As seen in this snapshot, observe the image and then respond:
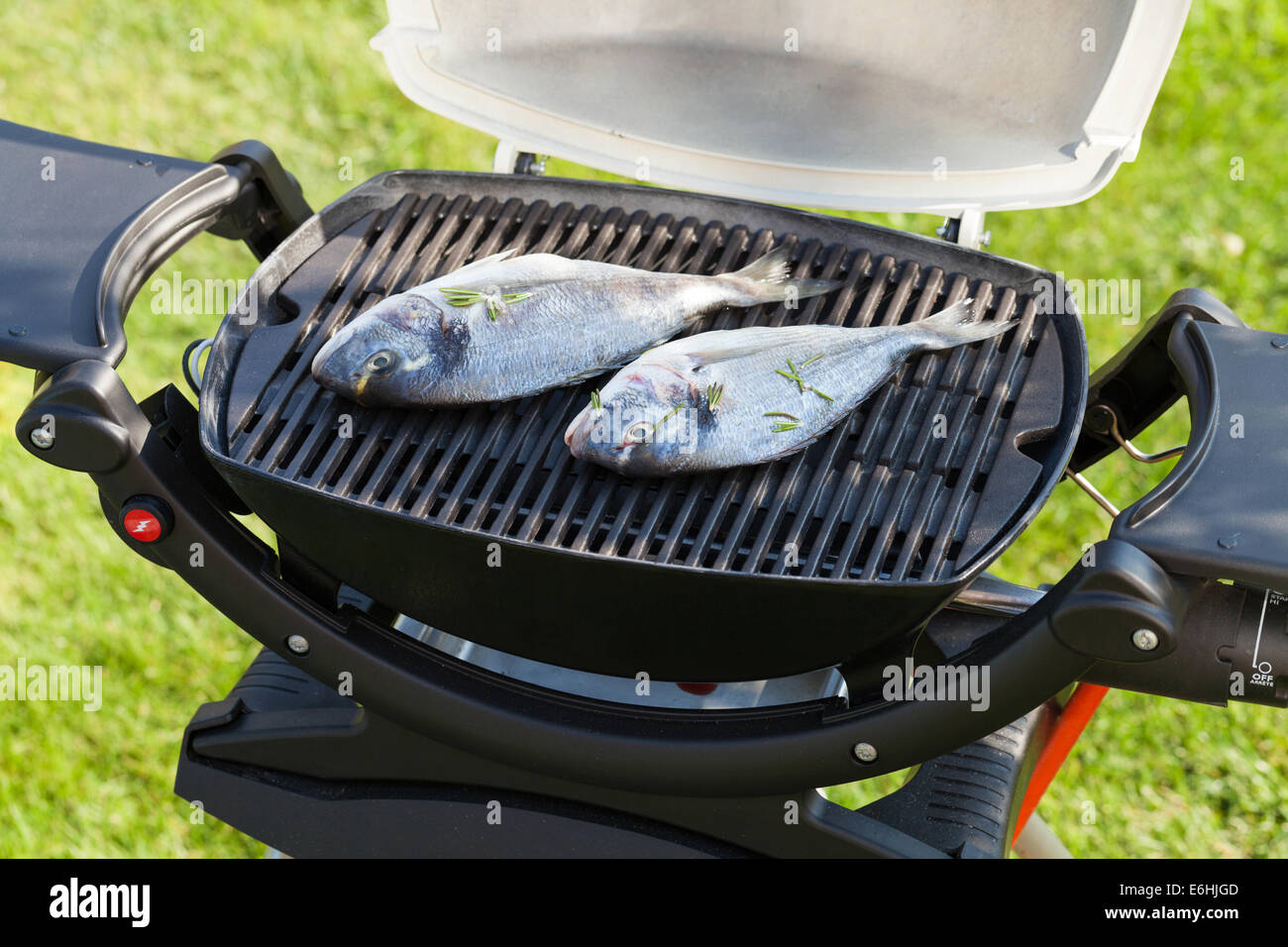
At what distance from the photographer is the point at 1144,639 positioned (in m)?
1.49

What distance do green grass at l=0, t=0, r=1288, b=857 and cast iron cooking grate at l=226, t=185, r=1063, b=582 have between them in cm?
140

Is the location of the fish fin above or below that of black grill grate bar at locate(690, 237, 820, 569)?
above

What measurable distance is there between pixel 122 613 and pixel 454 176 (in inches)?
63.1

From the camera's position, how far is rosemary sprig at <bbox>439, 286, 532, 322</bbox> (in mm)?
1807

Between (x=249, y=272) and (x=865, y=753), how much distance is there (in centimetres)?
293

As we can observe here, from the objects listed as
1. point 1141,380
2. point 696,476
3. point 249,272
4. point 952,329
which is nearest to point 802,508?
point 696,476

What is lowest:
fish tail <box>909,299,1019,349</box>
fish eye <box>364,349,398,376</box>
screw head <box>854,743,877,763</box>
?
screw head <box>854,743,877,763</box>

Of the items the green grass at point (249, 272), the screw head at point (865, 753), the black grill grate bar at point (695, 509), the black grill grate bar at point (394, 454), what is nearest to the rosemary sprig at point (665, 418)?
the black grill grate bar at point (695, 509)

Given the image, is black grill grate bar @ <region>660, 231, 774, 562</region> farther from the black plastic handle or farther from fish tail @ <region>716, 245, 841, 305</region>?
the black plastic handle

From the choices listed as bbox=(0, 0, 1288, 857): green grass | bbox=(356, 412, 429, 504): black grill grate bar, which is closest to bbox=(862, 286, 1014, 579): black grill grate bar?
bbox=(356, 412, 429, 504): black grill grate bar

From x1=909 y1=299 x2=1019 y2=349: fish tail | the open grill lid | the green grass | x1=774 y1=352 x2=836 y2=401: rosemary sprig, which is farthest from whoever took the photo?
the green grass
